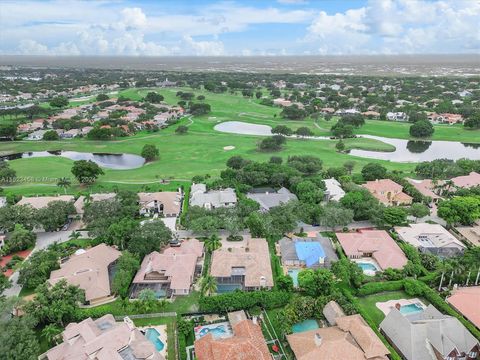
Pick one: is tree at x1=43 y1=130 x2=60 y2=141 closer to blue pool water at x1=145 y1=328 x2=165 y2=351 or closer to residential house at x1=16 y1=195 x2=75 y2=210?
residential house at x1=16 y1=195 x2=75 y2=210

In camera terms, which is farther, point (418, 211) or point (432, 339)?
point (418, 211)

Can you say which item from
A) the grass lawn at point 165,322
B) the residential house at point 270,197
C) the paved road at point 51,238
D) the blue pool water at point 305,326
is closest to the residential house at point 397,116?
the residential house at point 270,197

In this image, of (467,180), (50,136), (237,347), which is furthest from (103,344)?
(50,136)

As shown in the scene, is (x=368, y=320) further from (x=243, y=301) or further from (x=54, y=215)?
(x=54, y=215)

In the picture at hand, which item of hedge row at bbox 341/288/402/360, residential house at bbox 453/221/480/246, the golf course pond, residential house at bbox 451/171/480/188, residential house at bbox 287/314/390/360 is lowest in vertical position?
the golf course pond

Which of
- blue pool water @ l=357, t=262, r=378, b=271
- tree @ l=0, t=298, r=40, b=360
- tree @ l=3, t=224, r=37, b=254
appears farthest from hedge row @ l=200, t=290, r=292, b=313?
tree @ l=3, t=224, r=37, b=254

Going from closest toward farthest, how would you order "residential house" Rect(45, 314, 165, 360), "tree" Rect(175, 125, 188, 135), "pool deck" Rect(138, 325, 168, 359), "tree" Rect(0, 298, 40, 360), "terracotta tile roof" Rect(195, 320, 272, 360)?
1. "tree" Rect(0, 298, 40, 360)
2. "terracotta tile roof" Rect(195, 320, 272, 360)
3. "residential house" Rect(45, 314, 165, 360)
4. "pool deck" Rect(138, 325, 168, 359)
5. "tree" Rect(175, 125, 188, 135)

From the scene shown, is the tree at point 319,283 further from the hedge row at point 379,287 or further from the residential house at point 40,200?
the residential house at point 40,200
